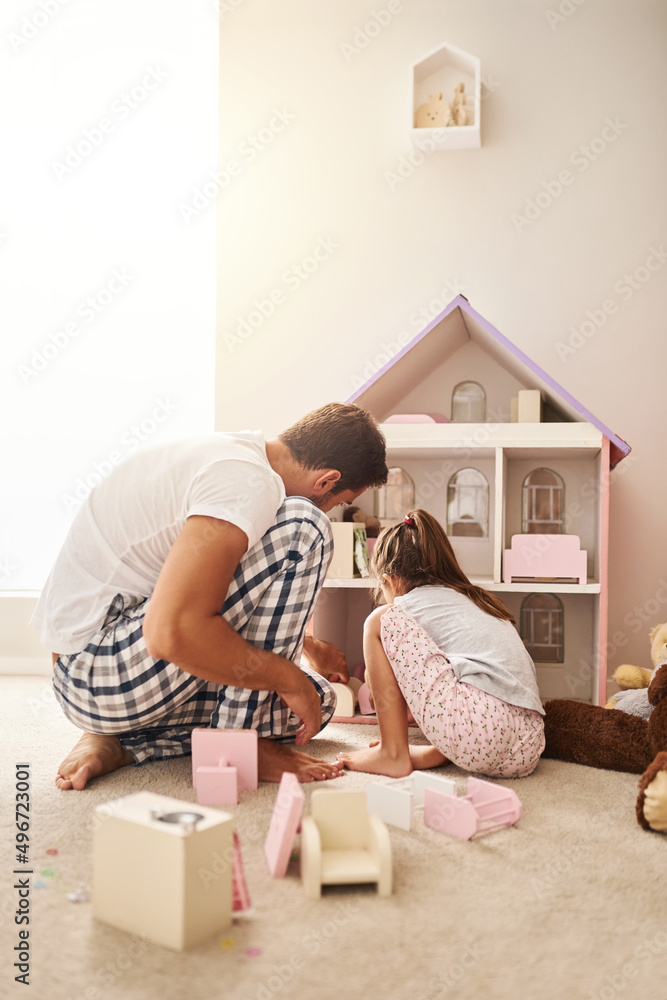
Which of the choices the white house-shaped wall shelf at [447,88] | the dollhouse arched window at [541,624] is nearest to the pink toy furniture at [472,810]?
the dollhouse arched window at [541,624]

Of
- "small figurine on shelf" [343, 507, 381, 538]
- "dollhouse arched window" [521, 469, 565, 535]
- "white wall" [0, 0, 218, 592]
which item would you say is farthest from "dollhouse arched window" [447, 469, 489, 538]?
"white wall" [0, 0, 218, 592]

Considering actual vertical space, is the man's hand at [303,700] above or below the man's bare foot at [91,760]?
above

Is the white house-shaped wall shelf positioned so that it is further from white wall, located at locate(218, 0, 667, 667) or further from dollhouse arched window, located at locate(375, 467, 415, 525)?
dollhouse arched window, located at locate(375, 467, 415, 525)

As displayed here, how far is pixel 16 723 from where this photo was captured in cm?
198

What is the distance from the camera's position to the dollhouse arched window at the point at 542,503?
8.10 ft

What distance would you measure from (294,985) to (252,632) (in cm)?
71

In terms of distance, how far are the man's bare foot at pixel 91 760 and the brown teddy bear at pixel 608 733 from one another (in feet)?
3.00

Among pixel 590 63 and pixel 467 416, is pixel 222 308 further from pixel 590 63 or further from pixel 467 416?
pixel 590 63

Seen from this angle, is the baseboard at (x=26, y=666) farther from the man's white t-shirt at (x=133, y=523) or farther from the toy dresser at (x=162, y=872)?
the toy dresser at (x=162, y=872)

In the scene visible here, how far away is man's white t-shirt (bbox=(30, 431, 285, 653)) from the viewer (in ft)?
4.63

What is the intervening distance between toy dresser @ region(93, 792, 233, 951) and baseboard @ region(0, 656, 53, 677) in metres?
1.88

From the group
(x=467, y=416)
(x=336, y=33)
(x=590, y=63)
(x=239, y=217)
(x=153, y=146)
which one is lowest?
(x=467, y=416)

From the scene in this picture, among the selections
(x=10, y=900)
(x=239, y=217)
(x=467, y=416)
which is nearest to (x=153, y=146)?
(x=239, y=217)

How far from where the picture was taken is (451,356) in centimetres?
252
